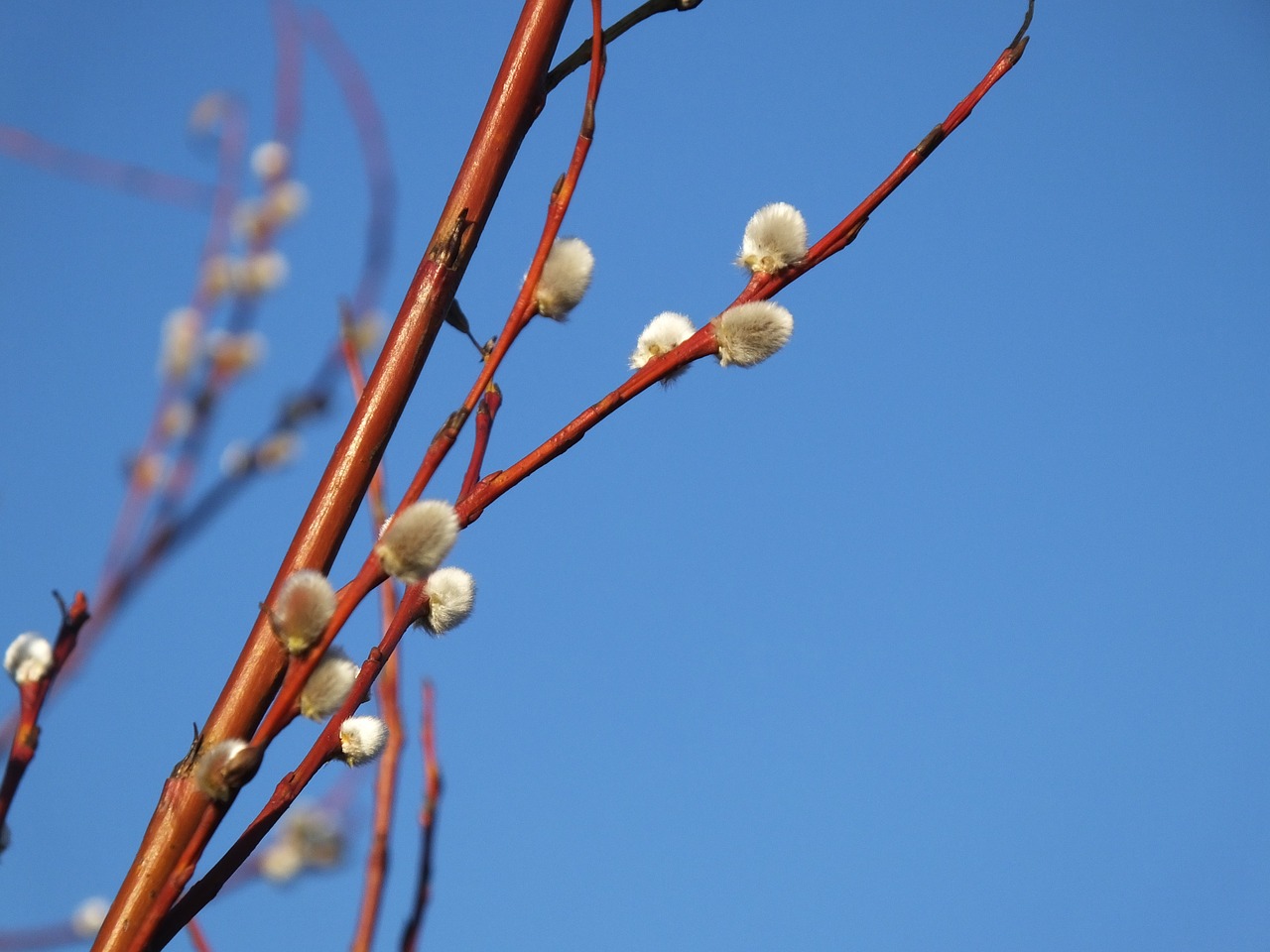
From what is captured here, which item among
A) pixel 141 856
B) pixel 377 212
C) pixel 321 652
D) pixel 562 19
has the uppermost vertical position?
pixel 377 212

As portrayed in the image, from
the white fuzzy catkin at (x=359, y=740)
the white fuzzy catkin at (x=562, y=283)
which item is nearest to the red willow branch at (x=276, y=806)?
the white fuzzy catkin at (x=359, y=740)

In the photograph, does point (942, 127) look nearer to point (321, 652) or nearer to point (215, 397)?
point (321, 652)

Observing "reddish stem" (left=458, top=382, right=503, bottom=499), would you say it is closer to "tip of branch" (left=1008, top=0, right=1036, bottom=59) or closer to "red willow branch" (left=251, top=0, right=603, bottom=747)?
"red willow branch" (left=251, top=0, right=603, bottom=747)

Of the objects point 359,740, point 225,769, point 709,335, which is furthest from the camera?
point 709,335

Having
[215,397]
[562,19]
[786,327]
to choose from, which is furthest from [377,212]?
[786,327]

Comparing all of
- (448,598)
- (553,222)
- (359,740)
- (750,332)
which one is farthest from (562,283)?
(359,740)

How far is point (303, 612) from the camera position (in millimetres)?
753

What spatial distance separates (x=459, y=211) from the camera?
36.2 inches

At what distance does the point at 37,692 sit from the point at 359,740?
0.80ft

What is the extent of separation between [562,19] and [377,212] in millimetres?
443

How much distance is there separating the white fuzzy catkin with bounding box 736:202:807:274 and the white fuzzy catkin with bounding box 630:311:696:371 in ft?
0.28

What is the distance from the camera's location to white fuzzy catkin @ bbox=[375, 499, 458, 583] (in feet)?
2.54

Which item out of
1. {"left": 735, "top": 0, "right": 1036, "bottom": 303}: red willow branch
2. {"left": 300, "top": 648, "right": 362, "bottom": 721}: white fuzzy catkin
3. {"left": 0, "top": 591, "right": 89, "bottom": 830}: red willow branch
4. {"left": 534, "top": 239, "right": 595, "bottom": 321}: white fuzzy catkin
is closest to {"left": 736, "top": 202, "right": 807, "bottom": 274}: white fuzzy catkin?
{"left": 735, "top": 0, "right": 1036, "bottom": 303}: red willow branch

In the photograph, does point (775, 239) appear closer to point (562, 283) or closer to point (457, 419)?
point (562, 283)
